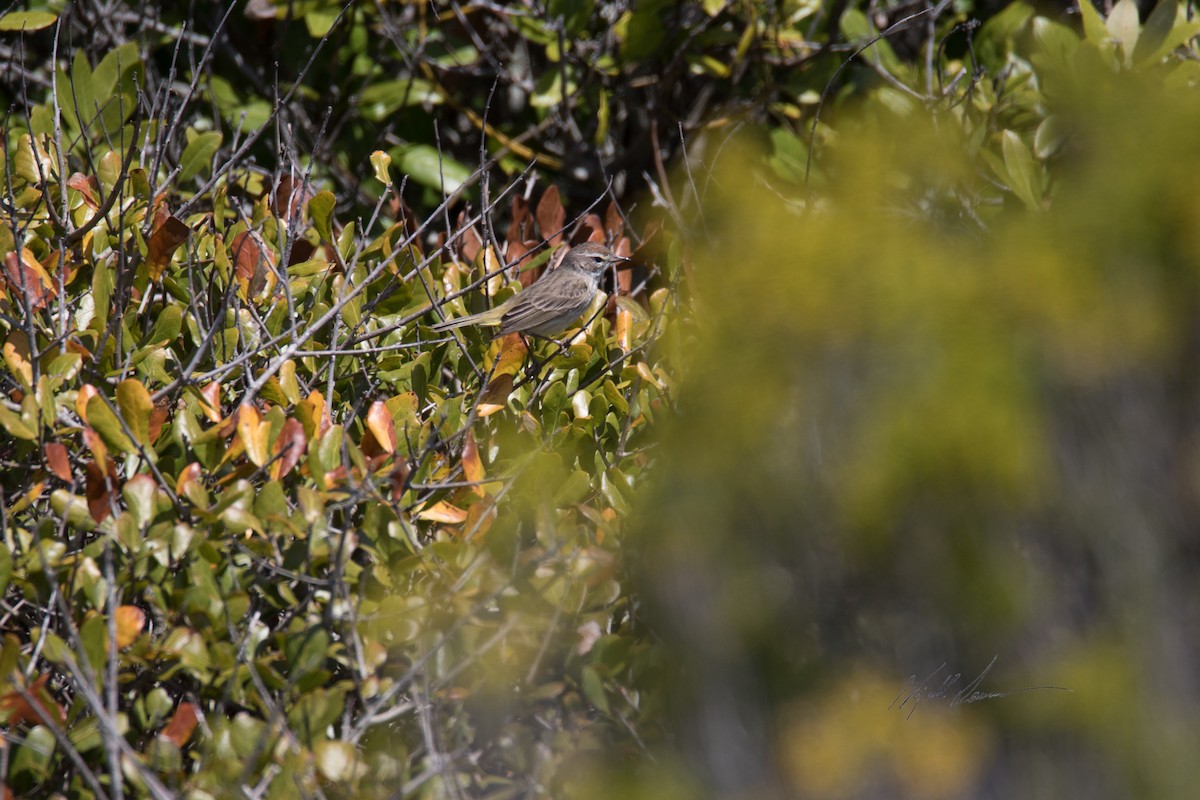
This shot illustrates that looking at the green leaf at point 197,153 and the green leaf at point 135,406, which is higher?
the green leaf at point 197,153

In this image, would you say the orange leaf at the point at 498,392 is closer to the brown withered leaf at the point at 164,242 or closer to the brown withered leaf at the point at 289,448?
the brown withered leaf at the point at 289,448

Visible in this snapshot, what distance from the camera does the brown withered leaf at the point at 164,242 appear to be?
10.4ft

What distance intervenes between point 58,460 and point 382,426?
0.77 metres

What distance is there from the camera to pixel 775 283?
8.57ft

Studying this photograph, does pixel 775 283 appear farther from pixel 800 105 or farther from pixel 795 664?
pixel 800 105

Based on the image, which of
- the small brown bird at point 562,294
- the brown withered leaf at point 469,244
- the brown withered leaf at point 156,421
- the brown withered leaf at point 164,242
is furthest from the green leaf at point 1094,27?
the brown withered leaf at point 156,421

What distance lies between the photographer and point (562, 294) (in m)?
4.81

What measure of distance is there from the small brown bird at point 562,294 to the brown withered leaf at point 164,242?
1169 millimetres

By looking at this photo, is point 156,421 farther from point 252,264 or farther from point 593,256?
point 593,256

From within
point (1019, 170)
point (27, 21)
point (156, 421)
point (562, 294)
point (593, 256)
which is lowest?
point (562, 294)

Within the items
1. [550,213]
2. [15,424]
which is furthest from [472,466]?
[550,213]

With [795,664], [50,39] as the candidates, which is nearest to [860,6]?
[50,39]

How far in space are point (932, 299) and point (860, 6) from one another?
13.6ft

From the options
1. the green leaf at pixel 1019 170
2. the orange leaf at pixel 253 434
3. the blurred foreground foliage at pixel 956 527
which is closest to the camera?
the blurred foreground foliage at pixel 956 527
